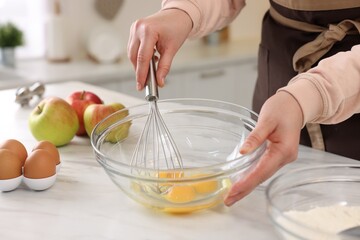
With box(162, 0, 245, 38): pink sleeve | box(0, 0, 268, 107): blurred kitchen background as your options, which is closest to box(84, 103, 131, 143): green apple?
box(162, 0, 245, 38): pink sleeve

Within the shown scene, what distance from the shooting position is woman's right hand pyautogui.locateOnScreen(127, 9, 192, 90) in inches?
41.2

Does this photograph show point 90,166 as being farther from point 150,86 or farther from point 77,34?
point 77,34

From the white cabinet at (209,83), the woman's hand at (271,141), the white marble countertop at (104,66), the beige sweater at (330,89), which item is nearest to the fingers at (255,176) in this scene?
the woman's hand at (271,141)

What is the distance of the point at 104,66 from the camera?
2.63 meters

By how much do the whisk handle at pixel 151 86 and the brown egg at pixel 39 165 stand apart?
0.19m

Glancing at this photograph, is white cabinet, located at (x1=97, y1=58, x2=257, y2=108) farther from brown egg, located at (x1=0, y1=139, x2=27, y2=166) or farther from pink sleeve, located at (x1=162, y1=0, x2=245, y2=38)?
brown egg, located at (x1=0, y1=139, x2=27, y2=166)

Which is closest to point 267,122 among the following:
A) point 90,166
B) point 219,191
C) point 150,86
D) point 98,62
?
point 219,191

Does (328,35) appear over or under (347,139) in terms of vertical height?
over

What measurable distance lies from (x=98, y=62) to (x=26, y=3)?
16.8 inches

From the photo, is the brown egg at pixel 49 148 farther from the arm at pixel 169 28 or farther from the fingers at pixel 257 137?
the fingers at pixel 257 137

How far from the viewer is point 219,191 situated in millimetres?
862

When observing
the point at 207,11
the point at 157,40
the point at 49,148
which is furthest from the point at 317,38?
the point at 49,148

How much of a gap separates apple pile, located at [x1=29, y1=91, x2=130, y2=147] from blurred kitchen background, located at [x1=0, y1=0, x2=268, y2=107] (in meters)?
1.21

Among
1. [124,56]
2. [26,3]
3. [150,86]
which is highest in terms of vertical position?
[150,86]
